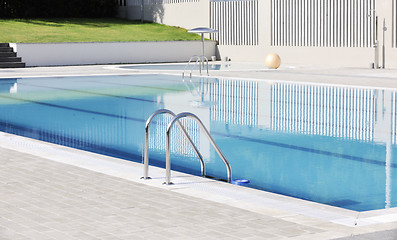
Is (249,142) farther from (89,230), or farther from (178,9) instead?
(178,9)

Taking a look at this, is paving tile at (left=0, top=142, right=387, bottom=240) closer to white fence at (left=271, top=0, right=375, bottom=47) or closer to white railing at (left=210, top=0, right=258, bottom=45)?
white fence at (left=271, top=0, right=375, bottom=47)

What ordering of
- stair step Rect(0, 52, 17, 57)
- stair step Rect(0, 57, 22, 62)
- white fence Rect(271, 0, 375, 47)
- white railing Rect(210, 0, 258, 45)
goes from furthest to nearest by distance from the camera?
1. white railing Rect(210, 0, 258, 45)
2. stair step Rect(0, 52, 17, 57)
3. stair step Rect(0, 57, 22, 62)
4. white fence Rect(271, 0, 375, 47)

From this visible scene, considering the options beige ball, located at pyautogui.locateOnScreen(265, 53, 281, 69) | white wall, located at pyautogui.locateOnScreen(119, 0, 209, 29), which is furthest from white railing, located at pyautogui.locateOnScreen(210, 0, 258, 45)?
beige ball, located at pyautogui.locateOnScreen(265, 53, 281, 69)

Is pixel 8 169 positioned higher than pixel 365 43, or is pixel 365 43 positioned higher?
pixel 365 43

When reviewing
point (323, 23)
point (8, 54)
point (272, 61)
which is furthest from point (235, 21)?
point (8, 54)

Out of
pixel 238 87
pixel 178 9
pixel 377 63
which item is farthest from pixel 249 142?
pixel 178 9

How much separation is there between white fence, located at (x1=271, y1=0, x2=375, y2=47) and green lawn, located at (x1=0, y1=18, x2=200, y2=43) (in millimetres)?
4954

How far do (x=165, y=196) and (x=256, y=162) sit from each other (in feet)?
8.76

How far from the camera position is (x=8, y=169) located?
7066 mm

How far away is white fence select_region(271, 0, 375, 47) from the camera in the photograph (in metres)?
23.9

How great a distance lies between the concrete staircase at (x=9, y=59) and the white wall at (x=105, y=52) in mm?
→ 208

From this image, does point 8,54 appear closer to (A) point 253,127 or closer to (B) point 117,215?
(A) point 253,127

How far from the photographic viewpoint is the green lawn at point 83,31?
94.4 feet

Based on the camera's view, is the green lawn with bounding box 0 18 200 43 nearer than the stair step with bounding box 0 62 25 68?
No
